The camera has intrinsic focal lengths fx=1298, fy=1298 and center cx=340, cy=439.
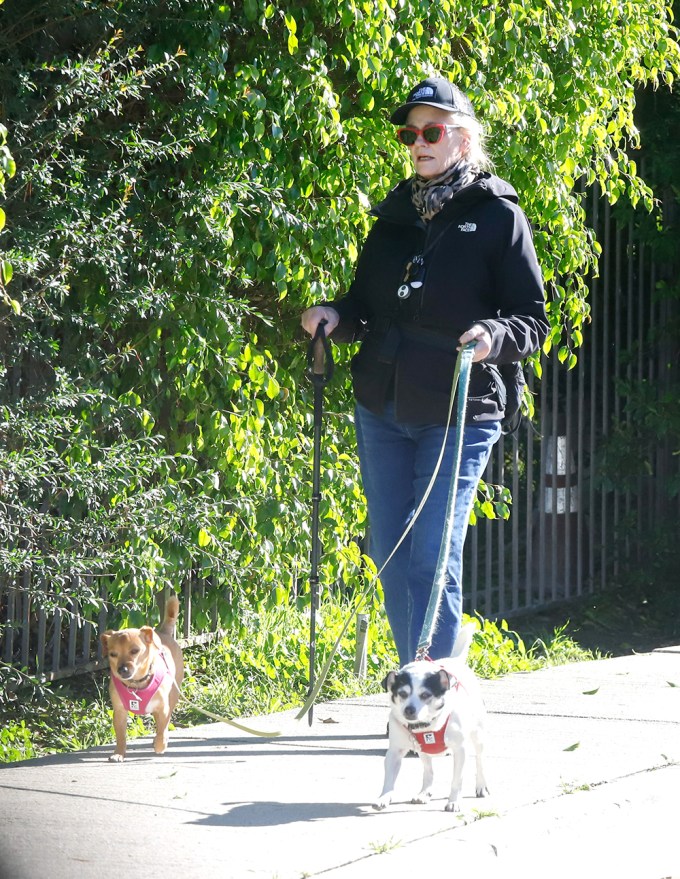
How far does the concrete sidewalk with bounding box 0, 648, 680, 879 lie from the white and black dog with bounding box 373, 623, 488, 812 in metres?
0.13

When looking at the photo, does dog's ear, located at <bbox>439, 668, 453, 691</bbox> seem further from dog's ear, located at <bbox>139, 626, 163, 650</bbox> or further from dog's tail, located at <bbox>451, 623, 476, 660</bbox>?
dog's ear, located at <bbox>139, 626, 163, 650</bbox>

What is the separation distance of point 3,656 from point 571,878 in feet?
9.10

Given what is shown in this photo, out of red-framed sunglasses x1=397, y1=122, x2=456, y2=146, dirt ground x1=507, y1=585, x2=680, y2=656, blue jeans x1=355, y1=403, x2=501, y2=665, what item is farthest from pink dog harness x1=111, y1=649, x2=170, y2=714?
dirt ground x1=507, y1=585, x2=680, y2=656

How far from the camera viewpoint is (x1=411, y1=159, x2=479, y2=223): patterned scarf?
4250 mm

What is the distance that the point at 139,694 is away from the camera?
169 inches

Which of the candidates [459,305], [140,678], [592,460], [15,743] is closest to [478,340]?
[459,305]

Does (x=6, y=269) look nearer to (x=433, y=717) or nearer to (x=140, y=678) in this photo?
(x=140, y=678)

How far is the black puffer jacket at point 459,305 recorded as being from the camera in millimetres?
4129

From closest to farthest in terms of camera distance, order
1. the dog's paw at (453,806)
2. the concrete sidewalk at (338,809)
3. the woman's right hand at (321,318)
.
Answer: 1. the concrete sidewalk at (338,809)
2. the dog's paw at (453,806)
3. the woman's right hand at (321,318)

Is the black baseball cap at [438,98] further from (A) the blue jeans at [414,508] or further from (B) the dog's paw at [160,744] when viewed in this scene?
(B) the dog's paw at [160,744]

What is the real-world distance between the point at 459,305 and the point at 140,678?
1.59 meters

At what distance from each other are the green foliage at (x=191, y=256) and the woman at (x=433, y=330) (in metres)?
0.93

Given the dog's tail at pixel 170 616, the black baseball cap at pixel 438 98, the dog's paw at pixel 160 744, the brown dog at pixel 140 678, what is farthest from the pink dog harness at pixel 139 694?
the black baseball cap at pixel 438 98

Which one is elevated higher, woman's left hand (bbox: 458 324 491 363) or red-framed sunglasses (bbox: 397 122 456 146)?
red-framed sunglasses (bbox: 397 122 456 146)
